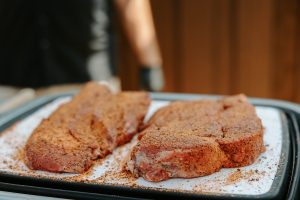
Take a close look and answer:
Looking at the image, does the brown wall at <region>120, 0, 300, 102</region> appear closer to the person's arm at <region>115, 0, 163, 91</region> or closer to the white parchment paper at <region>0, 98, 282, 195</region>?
the person's arm at <region>115, 0, 163, 91</region>

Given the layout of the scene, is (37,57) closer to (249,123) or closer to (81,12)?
(81,12)

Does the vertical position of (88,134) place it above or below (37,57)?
above

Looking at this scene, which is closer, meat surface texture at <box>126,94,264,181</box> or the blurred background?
meat surface texture at <box>126,94,264,181</box>

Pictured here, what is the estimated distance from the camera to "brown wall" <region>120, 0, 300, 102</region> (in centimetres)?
283

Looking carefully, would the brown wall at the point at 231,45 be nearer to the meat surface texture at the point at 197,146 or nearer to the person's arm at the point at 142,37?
the person's arm at the point at 142,37

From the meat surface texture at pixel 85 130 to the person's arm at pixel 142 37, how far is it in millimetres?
938

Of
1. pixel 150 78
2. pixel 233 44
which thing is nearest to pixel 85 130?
pixel 150 78

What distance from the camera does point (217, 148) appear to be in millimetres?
946

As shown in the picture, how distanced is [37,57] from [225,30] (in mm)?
1152

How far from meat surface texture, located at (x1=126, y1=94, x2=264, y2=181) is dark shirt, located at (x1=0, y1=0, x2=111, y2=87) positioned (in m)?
1.28

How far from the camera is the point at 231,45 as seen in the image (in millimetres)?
2924

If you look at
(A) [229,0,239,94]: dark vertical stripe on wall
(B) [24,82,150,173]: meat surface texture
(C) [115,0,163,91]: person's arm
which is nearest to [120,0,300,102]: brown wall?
(A) [229,0,239,94]: dark vertical stripe on wall

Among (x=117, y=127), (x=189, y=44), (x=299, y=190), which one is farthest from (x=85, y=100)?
(x=189, y=44)

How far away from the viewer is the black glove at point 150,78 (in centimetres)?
222
